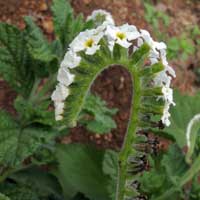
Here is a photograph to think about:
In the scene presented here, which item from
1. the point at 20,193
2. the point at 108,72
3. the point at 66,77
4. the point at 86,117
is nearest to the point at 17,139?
the point at 20,193

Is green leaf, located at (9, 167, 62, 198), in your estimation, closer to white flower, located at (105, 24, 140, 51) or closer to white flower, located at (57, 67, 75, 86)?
white flower, located at (57, 67, 75, 86)

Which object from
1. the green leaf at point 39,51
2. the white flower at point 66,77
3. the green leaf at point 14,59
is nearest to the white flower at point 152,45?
the white flower at point 66,77

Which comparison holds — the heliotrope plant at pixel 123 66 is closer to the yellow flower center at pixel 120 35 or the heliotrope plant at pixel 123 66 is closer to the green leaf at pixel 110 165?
the yellow flower center at pixel 120 35

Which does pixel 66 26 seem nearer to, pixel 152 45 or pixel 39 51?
pixel 39 51

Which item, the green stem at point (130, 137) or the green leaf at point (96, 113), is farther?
the green leaf at point (96, 113)

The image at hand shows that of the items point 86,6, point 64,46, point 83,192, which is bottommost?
point 83,192

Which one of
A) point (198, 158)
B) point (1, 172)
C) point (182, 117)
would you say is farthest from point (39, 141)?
point (182, 117)

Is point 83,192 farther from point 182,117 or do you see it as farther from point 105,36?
point 105,36
